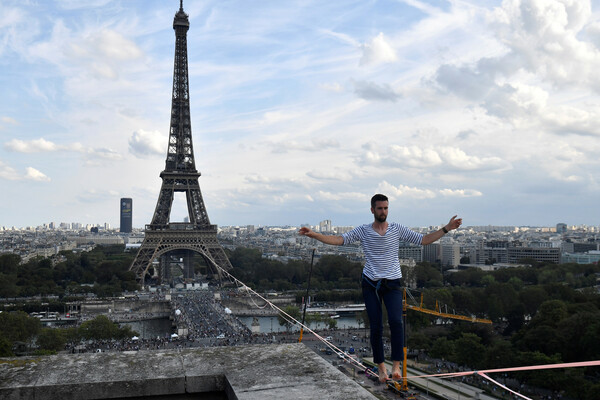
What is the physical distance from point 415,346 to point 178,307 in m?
19.7

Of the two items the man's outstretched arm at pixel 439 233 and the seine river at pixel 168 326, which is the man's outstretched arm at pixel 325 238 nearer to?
the man's outstretched arm at pixel 439 233

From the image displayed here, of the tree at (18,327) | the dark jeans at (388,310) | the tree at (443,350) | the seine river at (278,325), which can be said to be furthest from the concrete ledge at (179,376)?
the seine river at (278,325)

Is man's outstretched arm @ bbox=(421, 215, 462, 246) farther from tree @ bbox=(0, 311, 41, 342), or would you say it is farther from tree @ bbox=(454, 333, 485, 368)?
tree @ bbox=(0, 311, 41, 342)

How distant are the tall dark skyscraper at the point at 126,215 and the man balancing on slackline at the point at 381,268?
629 ft

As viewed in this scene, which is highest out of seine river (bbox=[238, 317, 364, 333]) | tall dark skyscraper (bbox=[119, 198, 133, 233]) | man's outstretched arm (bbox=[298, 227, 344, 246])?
tall dark skyscraper (bbox=[119, 198, 133, 233])

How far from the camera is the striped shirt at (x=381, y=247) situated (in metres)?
4.41

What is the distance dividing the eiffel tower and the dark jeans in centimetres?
4860

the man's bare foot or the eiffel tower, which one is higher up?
the eiffel tower

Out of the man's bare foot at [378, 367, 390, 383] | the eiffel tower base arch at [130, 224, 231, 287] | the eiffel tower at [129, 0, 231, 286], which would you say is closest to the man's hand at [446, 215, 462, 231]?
the man's bare foot at [378, 367, 390, 383]

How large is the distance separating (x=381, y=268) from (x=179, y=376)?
1799 millimetres

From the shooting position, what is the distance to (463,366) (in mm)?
27359

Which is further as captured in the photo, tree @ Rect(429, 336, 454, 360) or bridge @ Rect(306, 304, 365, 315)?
bridge @ Rect(306, 304, 365, 315)

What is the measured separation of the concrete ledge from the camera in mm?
2936

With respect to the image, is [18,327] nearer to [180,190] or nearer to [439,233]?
[180,190]
